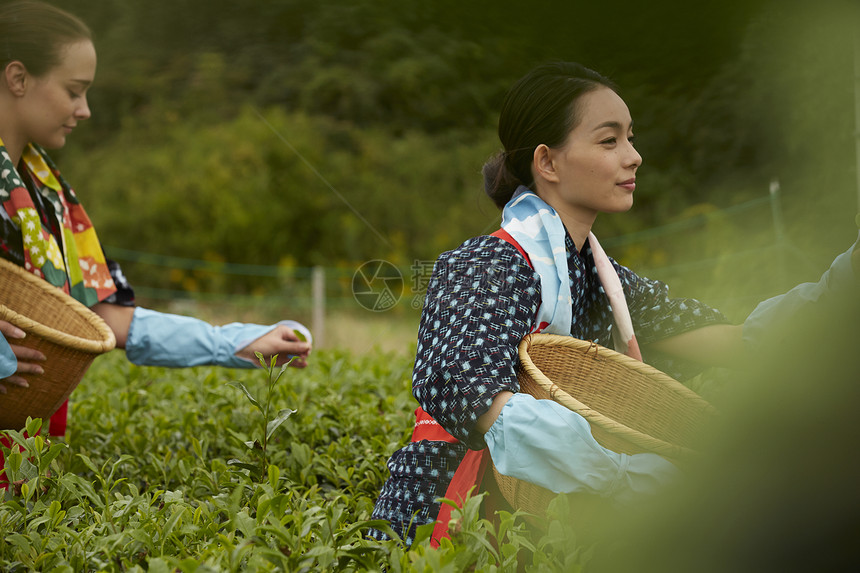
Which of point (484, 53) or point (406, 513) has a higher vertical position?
point (484, 53)

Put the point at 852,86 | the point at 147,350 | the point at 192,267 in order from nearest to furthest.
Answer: the point at 852,86
the point at 147,350
the point at 192,267

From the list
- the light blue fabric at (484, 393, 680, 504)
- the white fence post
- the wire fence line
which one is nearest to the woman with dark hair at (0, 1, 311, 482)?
the wire fence line

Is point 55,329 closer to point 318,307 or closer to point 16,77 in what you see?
point 16,77

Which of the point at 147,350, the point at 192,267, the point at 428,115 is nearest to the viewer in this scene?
the point at 428,115

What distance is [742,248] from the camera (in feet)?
3.96

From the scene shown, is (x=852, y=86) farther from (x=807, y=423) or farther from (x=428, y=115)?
(x=428, y=115)

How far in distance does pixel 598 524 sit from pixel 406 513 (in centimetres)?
59

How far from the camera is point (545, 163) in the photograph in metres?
1.52

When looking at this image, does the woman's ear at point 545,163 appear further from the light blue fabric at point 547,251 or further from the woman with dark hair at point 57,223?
the woman with dark hair at point 57,223

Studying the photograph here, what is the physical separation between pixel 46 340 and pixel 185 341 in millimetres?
559

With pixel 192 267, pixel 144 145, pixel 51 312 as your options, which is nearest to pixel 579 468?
pixel 51 312

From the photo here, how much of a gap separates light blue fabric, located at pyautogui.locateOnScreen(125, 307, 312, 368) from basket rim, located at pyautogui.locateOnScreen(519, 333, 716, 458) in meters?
0.91

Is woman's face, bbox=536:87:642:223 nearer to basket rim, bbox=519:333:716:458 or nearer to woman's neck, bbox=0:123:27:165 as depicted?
basket rim, bbox=519:333:716:458

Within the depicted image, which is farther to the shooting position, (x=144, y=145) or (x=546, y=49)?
(x=144, y=145)
